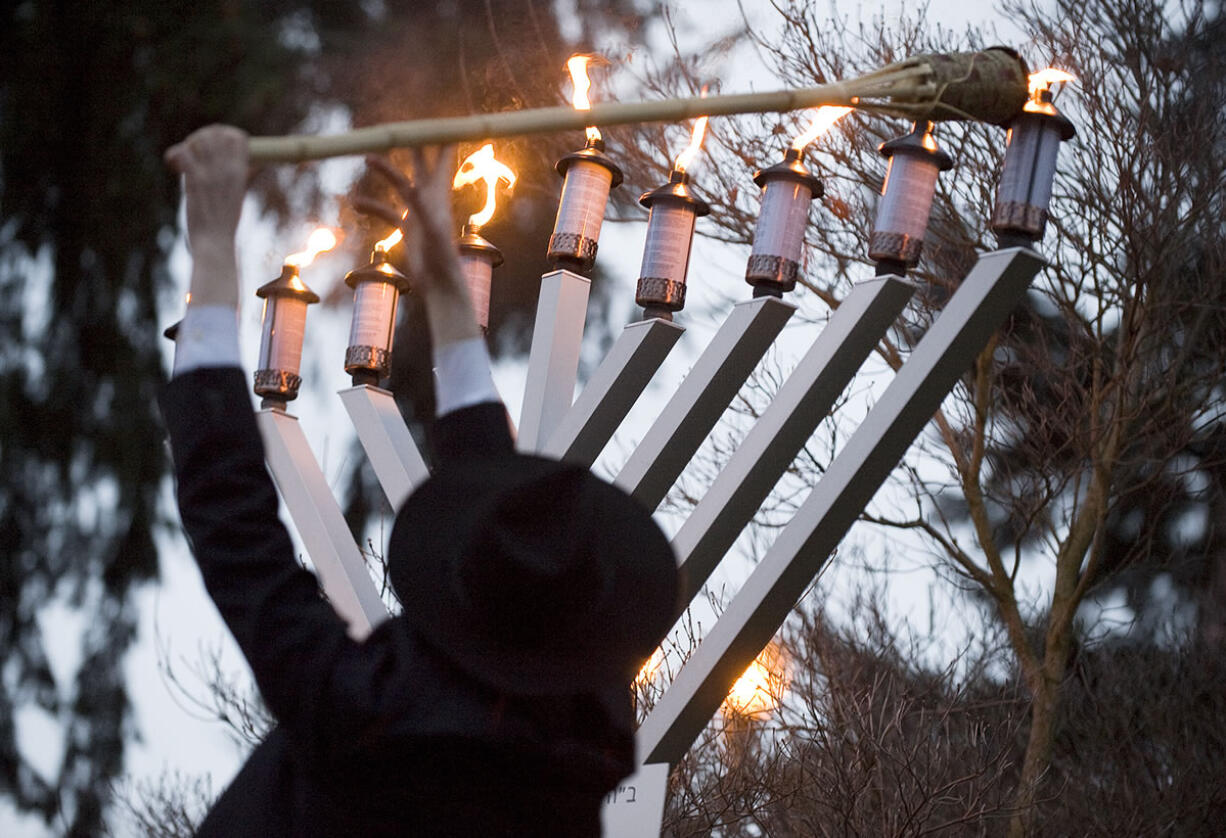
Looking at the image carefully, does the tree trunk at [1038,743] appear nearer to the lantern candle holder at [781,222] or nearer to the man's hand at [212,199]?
the lantern candle holder at [781,222]

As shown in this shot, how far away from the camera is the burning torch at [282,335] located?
11.3ft

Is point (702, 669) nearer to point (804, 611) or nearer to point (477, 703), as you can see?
point (477, 703)

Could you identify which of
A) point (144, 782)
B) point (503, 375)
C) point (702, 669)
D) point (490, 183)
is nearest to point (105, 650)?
point (144, 782)

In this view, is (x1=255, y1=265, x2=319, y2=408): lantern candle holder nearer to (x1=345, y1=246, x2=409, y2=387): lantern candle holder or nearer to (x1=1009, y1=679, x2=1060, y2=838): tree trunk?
(x1=345, y1=246, x2=409, y2=387): lantern candle holder

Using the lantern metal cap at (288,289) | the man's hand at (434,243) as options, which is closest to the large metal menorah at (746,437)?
the lantern metal cap at (288,289)

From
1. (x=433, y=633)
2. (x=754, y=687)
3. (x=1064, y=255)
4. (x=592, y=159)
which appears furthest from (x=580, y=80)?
(x=1064, y=255)

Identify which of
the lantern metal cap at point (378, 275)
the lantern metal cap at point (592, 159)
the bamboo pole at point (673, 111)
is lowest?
the bamboo pole at point (673, 111)

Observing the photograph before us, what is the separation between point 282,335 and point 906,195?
5.00ft

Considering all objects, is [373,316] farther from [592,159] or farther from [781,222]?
[781,222]

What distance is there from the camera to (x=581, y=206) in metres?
3.04

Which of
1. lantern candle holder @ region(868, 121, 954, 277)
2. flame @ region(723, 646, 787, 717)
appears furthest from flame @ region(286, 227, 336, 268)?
flame @ region(723, 646, 787, 717)

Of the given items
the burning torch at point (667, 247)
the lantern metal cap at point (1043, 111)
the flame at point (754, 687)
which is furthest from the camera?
the flame at point (754, 687)

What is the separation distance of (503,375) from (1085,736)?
3413 mm

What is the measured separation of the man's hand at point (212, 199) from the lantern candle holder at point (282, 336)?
239 cm
